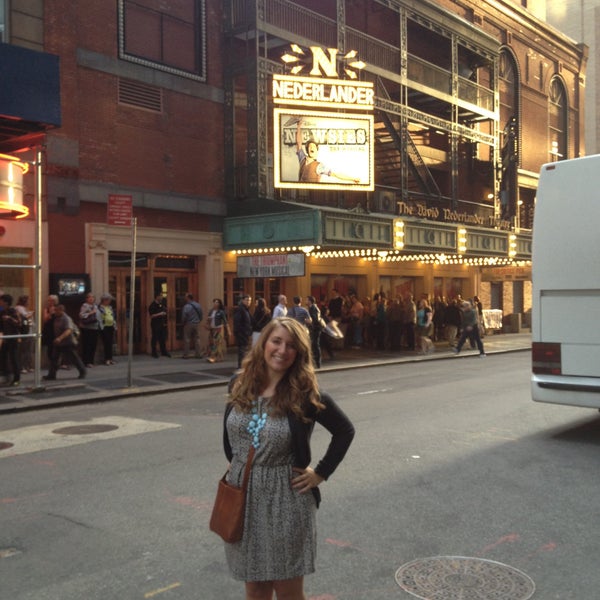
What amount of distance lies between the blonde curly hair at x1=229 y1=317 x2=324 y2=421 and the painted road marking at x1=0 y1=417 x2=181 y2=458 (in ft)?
18.8

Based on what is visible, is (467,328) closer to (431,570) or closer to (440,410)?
(440,410)

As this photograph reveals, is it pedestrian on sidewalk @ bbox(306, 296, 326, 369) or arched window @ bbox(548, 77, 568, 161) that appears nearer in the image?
pedestrian on sidewalk @ bbox(306, 296, 326, 369)

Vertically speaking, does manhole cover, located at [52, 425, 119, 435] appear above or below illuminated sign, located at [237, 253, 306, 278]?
below

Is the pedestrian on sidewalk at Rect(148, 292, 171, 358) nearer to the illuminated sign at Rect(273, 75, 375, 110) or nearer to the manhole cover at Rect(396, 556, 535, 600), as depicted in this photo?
the illuminated sign at Rect(273, 75, 375, 110)

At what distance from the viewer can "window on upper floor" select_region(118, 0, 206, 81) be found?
19250 mm

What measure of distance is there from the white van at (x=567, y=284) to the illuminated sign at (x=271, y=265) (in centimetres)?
1023

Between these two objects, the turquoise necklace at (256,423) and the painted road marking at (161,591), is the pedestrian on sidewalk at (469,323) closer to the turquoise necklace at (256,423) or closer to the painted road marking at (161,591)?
the painted road marking at (161,591)

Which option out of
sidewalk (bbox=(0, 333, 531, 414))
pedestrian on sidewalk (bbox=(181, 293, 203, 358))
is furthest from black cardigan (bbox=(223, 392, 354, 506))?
pedestrian on sidewalk (bbox=(181, 293, 203, 358))

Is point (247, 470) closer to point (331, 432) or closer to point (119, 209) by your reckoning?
point (331, 432)

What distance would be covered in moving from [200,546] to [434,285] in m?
26.5

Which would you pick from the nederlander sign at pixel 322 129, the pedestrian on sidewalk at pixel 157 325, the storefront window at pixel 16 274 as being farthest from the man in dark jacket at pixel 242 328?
the nederlander sign at pixel 322 129

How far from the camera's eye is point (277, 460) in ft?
10.6

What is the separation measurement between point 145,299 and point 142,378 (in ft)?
17.4

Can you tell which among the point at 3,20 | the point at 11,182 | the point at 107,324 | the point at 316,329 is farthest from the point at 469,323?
the point at 3,20
